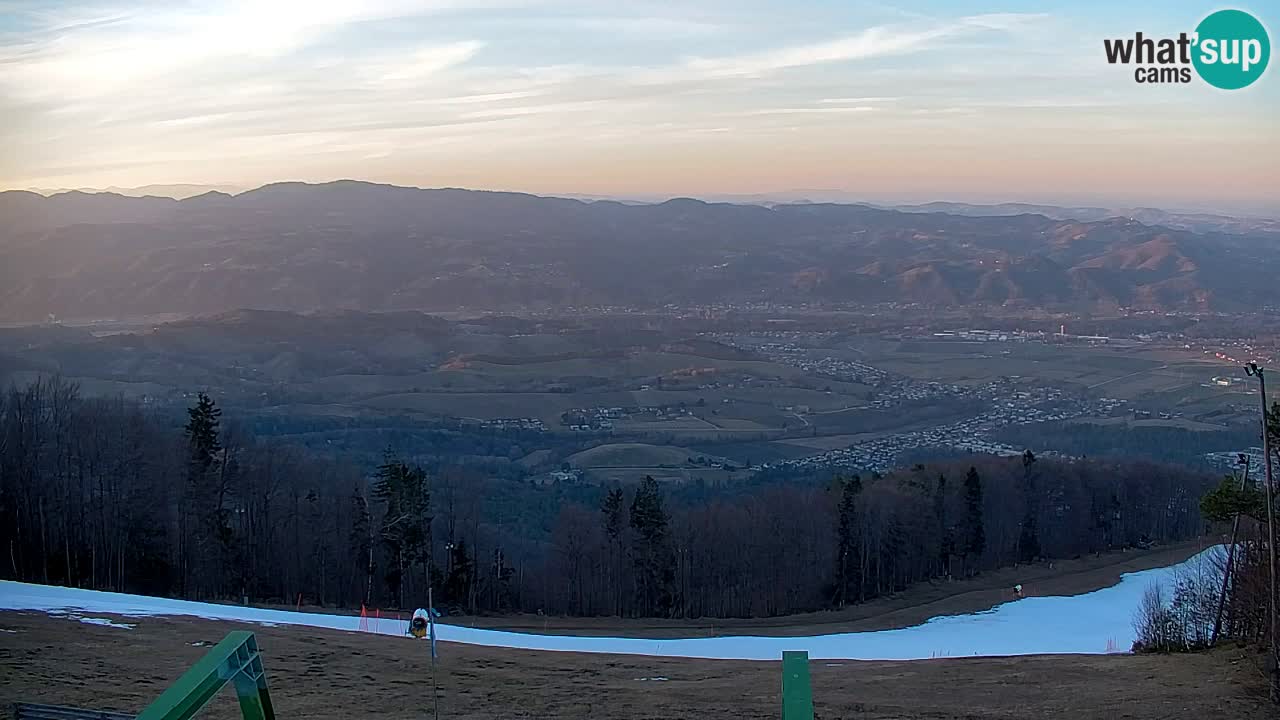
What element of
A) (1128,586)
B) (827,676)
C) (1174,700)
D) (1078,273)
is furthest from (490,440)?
(1078,273)

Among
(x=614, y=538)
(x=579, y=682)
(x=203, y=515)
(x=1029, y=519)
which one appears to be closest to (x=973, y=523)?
(x=1029, y=519)

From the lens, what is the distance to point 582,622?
29.6 metres

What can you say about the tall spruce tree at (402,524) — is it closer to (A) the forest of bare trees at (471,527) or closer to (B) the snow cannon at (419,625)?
(A) the forest of bare trees at (471,527)

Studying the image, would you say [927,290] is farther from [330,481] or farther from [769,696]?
[769,696]

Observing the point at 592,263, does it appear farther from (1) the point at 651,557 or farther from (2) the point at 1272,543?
(2) the point at 1272,543

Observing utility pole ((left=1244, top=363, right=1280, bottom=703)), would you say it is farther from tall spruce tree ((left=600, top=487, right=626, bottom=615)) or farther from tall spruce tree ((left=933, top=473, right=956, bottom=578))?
tall spruce tree ((left=933, top=473, right=956, bottom=578))

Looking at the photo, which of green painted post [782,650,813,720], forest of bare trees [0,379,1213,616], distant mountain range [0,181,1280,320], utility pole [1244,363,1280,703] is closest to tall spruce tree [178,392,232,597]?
forest of bare trees [0,379,1213,616]

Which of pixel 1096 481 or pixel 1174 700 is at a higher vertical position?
pixel 1174 700

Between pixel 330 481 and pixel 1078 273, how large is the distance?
358 feet

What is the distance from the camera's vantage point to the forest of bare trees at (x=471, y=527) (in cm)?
3161

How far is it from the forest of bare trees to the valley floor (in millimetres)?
13626

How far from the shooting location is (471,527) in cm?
3941

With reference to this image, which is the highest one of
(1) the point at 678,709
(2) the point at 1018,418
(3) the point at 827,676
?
(1) the point at 678,709

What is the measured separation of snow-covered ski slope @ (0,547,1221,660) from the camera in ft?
70.3
